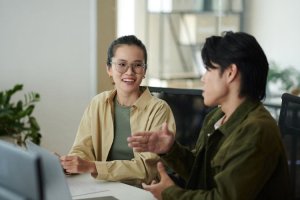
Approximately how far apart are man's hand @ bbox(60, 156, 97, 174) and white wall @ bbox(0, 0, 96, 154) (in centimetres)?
164

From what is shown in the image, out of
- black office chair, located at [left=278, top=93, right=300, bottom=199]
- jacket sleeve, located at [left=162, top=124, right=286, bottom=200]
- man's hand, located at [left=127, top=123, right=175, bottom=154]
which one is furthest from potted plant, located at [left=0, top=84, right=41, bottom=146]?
black office chair, located at [left=278, top=93, right=300, bottom=199]

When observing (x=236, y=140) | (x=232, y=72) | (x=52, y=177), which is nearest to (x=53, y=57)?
(x=232, y=72)

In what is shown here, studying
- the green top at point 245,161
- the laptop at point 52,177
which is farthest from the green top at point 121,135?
the laptop at point 52,177

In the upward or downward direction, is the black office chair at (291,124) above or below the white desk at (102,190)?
above

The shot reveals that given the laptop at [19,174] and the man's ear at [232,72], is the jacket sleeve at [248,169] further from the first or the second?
the laptop at [19,174]

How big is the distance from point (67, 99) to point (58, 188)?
253 centimetres

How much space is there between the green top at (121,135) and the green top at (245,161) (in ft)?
2.03

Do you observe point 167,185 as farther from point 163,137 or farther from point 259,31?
point 259,31

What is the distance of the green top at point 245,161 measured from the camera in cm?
144

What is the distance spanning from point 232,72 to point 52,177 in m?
0.68

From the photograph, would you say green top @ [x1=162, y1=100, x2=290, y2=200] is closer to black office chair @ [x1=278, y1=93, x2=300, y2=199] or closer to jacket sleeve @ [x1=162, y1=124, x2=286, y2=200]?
jacket sleeve @ [x1=162, y1=124, x2=286, y2=200]

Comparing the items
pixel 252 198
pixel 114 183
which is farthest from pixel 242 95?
pixel 114 183

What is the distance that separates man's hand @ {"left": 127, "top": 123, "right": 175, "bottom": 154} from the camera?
69.1 inches

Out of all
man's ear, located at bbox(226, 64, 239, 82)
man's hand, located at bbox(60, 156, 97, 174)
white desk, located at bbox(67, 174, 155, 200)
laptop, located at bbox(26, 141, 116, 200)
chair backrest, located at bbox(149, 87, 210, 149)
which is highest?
man's ear, located at bbox(226, 64, 239, 82)
